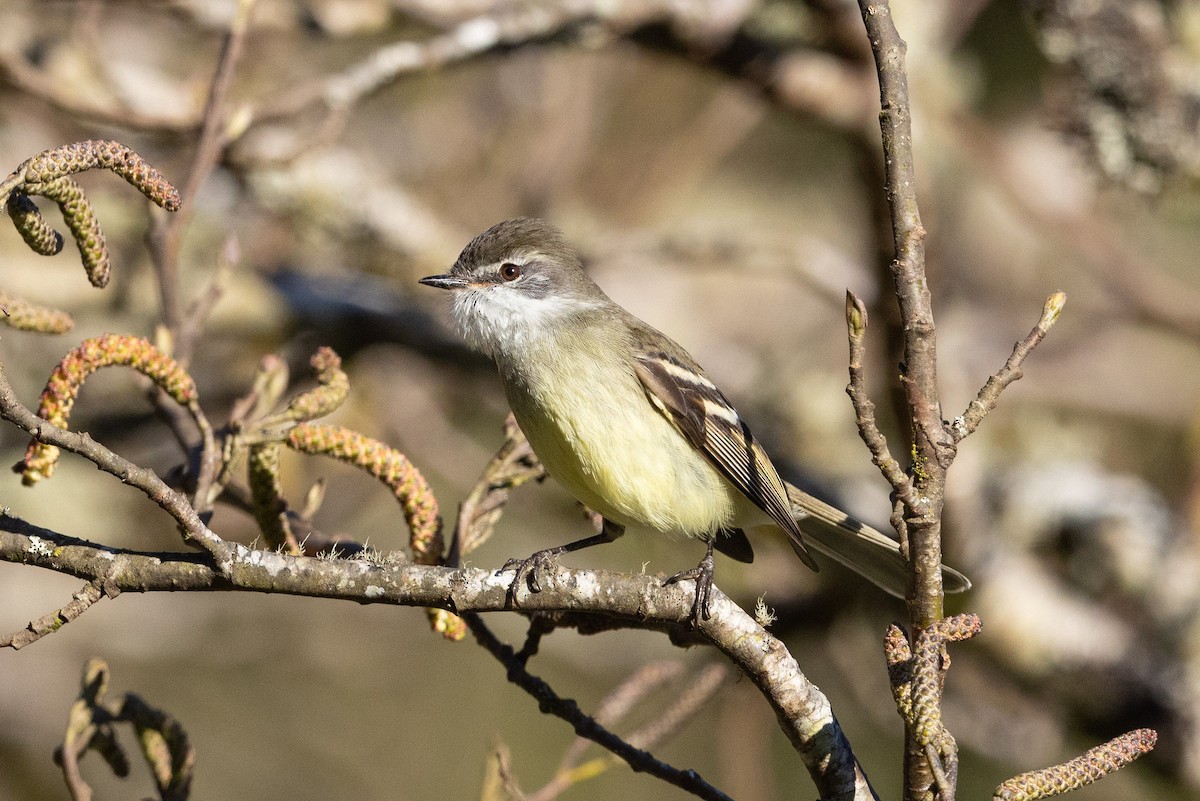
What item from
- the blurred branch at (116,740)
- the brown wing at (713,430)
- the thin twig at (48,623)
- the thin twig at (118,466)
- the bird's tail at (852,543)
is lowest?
the blurred branch at (116,740)

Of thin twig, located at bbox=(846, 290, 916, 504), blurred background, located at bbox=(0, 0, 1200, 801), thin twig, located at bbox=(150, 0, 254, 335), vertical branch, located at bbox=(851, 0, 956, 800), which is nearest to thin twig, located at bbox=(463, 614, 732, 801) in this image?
vertical branch, located at bbox=(851, 0, 956, 800)

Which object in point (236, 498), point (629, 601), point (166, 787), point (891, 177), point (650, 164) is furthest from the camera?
point (650, 164)

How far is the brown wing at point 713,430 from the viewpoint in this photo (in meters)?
3.98

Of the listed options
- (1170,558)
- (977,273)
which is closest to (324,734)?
(1170,558)

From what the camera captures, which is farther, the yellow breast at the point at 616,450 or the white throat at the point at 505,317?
the white throat at the point at 505,317

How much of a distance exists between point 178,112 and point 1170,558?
579cm

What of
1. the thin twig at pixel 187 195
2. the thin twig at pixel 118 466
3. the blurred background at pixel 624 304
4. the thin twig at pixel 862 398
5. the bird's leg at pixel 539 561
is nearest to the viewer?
the thin twig at pixel 118 466

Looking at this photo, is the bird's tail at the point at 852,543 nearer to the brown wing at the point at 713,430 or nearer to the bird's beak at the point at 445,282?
the brown wing at the point at 713,430

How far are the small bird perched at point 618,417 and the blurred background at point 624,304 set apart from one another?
36cm

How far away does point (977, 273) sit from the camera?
32.6 ft

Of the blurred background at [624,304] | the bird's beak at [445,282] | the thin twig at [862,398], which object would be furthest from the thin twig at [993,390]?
the blurred background at [624,304]

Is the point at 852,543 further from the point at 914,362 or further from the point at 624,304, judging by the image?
the point at 624,304

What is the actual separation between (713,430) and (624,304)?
394cm

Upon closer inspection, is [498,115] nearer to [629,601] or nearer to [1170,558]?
[1170,558]
